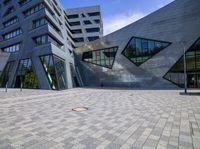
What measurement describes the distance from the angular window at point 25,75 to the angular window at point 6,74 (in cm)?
301

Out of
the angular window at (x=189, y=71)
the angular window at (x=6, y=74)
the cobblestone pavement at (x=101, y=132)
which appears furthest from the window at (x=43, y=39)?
the cobblestone pavement at (x=101, y=132)

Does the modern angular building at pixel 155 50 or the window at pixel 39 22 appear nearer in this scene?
the modern angular building at pixel 155 50

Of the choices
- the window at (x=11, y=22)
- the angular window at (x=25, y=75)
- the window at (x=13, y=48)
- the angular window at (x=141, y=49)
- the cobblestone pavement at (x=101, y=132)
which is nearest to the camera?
the cobblestone pavement at (x=101, y=132)

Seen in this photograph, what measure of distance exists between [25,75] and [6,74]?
821 cm

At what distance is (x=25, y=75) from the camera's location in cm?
3303

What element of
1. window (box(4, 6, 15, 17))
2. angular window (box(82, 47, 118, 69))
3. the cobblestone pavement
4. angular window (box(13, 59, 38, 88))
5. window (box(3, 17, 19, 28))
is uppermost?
window (box(4, 6, 15, 17))

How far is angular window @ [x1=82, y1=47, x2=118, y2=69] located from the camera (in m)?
38.1

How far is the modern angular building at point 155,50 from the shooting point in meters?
28.9

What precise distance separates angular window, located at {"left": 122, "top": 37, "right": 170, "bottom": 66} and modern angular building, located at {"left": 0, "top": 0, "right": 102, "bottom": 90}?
15.0 m

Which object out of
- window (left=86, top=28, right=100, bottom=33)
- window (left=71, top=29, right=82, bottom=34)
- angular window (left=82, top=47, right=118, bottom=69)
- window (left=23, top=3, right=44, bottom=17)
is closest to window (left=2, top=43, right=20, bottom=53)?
window (left=23, top=3, right=44, bottom=17)

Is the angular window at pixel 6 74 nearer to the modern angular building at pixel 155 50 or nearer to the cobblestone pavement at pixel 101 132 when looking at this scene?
the modern angular building at pixel 155 50

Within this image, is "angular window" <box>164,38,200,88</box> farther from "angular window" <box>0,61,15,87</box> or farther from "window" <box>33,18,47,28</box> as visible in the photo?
"angular window" <box>0,61,15,87</box>

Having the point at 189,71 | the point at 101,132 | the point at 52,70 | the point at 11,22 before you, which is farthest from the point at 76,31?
the point at 101,132

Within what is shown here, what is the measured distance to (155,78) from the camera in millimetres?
31906
